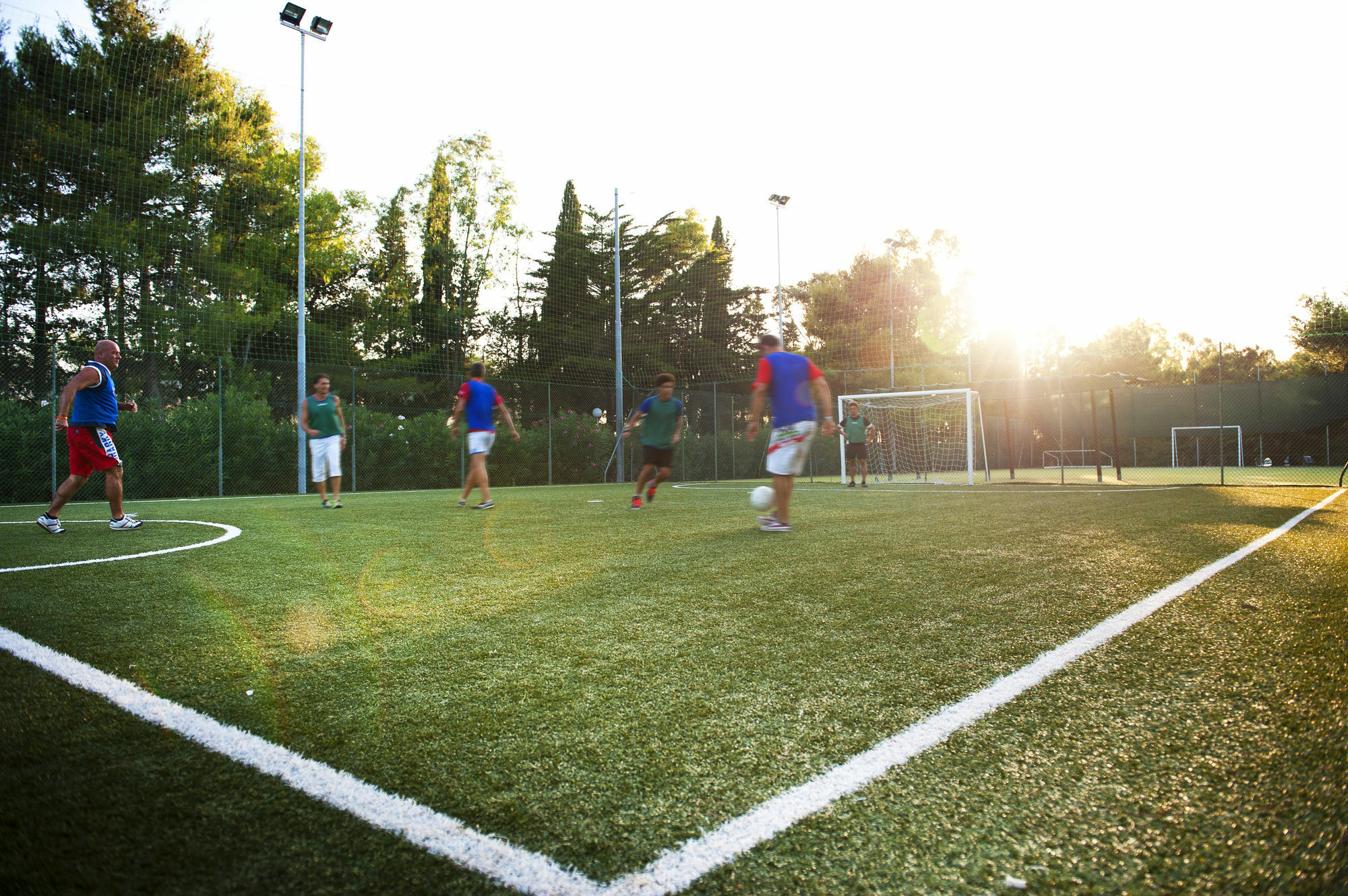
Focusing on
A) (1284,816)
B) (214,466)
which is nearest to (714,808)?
(1284,816)

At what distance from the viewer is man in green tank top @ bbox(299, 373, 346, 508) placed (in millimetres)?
9398

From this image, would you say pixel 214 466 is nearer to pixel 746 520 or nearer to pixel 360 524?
pixel 360 524

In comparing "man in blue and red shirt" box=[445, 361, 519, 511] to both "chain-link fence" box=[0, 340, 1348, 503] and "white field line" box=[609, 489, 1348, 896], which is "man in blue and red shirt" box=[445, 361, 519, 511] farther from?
"chain-link fence" box=[0, 340, 1348, 503]

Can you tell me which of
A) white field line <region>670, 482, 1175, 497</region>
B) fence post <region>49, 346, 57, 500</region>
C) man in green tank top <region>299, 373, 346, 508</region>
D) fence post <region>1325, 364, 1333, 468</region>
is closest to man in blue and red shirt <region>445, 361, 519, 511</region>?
man in green tank top <region>299, 373, 346, 508</region>

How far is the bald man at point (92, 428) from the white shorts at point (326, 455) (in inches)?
121

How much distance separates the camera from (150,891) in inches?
48.4

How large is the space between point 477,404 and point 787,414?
4.58 meters

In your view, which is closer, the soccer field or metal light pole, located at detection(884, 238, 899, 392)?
the soccer field

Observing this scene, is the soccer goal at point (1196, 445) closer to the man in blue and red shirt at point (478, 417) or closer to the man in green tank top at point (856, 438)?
the man in green tank top at point (856, 438)

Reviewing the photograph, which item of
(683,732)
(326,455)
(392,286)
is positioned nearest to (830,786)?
(683,732)

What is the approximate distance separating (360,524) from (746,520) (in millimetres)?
4100

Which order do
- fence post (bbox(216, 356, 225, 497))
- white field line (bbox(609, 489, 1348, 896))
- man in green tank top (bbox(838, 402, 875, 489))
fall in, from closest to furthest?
white field line (bbox(609, 489, 1348, 896)) < fence post (bbox(216, 356, 225, 497)) < man in green tank top (bbox(838, 402, 875, 489))

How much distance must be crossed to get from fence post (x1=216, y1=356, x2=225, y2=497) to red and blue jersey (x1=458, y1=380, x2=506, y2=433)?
7900mm

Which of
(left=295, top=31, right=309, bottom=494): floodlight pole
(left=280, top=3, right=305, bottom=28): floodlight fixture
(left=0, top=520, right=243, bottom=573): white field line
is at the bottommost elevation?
(left=0, top=520, right=243, bottom=573): white field line
